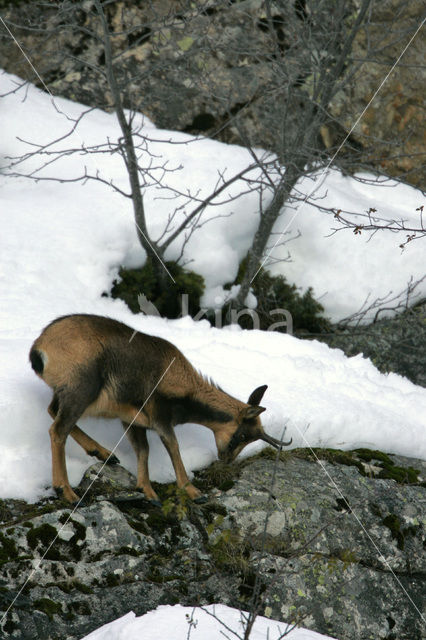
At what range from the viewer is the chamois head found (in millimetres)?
6066

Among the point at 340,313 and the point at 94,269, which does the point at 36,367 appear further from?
the point at 340,313

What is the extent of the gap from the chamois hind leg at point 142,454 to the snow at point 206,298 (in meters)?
0.23

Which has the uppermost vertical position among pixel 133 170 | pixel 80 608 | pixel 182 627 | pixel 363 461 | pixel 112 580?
pixel 133 170

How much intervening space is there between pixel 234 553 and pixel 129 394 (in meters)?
1.55

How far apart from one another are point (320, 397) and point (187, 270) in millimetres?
3349

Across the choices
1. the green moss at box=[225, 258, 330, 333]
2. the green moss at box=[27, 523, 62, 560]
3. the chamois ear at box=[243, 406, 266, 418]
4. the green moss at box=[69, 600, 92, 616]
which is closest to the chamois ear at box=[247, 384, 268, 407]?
the chamois ear at box=[243, 406, 266, 418]

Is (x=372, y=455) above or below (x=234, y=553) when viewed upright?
above

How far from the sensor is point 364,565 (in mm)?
5578

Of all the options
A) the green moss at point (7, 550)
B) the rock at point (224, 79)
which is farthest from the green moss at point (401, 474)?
the rock at point (224, 79)

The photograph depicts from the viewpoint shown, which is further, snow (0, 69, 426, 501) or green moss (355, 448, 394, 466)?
green moss (355, 448, 394, 466)

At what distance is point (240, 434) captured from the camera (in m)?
6.07

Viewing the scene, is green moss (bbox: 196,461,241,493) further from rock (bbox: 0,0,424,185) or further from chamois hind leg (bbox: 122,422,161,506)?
rock (bbox: 0,0,424,185)

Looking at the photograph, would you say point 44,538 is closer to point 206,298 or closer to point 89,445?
point 89,445

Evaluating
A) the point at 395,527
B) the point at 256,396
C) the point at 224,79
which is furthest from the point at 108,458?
the point at 224,79
